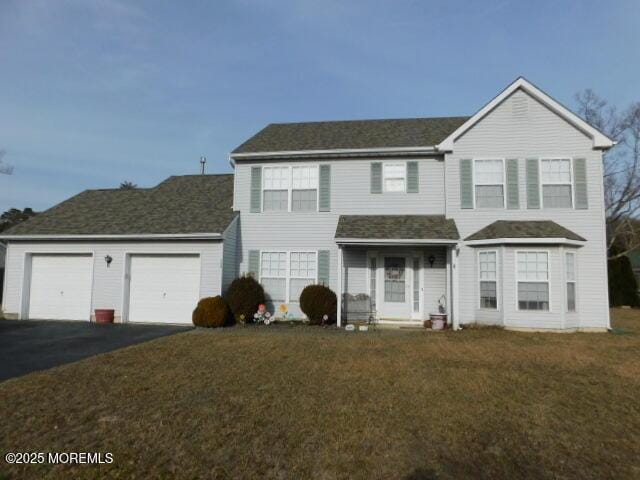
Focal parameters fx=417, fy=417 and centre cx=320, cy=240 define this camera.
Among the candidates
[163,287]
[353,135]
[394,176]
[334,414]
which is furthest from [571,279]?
[163,287]

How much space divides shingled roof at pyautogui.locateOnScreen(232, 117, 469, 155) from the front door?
13.2ft

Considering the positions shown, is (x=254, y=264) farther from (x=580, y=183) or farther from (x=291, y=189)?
(x=580, y=183)

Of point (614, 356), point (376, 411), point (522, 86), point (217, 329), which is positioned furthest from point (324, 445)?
point (522, 86)

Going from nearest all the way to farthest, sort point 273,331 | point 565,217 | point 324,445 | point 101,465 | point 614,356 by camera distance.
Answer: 1. point 101,465
2. point 324,445
3. point 614,356
4. point 273,331
5. point 565,217

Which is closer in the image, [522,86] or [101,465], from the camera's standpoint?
[101,465]

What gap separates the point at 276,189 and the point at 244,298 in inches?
161

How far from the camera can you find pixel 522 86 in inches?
529

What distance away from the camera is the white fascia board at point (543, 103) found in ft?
42.4

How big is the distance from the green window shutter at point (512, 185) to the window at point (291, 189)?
6.38 meters

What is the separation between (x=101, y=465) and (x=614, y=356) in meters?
9.82

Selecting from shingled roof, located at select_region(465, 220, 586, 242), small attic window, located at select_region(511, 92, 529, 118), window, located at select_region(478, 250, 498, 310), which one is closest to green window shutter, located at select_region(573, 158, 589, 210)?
shingled roof, located at select_region(465, 220, 586, 242)

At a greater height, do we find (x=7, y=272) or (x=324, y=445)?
→ (x=7, y=272)

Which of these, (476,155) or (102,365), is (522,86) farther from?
(102,365)

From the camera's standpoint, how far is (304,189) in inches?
586
